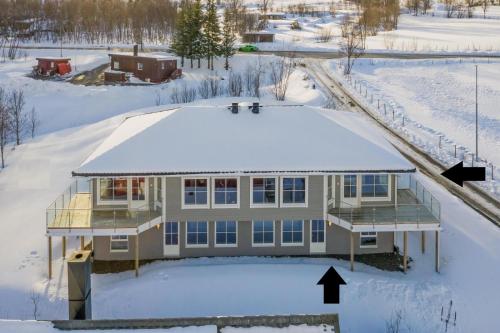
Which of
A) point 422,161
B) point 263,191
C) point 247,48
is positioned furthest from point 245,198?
point 247,48

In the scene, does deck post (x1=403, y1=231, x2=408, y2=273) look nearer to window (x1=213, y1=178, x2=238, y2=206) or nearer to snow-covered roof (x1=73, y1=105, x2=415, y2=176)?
snow-covered roof (x1=73, y1=105, x2=415, y2=176)

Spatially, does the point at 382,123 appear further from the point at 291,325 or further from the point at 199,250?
the point at 291,325

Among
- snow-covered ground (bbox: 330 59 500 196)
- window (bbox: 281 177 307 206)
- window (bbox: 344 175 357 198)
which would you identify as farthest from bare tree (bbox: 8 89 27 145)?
window (bbox: 344 175 357 198)

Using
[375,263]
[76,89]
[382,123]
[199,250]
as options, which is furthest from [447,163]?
[76,89]

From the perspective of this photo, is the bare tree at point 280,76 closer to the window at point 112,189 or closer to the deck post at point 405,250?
the window at point 112,189

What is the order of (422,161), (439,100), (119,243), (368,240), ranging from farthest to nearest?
(439,100) < (422,161) < (368,240) < (119,243)

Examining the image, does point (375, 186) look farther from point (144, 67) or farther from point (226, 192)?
point (144, 67)
